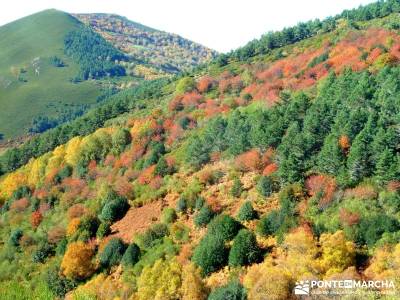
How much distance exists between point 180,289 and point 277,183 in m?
19.0

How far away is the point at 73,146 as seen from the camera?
110562 millimetres

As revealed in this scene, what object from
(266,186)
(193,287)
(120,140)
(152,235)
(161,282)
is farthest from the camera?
(120,140)

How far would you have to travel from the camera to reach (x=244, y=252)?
46.0 m

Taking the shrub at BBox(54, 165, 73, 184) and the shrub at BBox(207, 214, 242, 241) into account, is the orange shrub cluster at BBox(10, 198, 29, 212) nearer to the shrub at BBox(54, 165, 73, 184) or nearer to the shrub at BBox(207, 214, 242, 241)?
the shrub at BBox(54, 165, 73, 184)

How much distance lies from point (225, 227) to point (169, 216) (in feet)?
39.8

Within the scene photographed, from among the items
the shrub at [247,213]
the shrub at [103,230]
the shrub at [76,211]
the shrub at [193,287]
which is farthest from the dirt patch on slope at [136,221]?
the shrub at [193,287]

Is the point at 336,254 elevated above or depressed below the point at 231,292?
above

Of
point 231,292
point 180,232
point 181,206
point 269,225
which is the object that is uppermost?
point 181,206

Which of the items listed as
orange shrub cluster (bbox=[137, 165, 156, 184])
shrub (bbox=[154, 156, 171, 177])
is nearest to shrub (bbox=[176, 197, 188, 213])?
shrub (bbox=[154, 156, 171, 177])

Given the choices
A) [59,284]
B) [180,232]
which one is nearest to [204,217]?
[180,232]

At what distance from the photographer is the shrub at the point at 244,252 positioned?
45.9m

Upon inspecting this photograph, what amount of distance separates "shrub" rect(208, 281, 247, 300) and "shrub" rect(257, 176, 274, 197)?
1612cm

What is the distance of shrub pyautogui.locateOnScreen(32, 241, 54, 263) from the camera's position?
67688 mm

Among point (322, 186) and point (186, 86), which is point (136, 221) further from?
point (186, 86)
